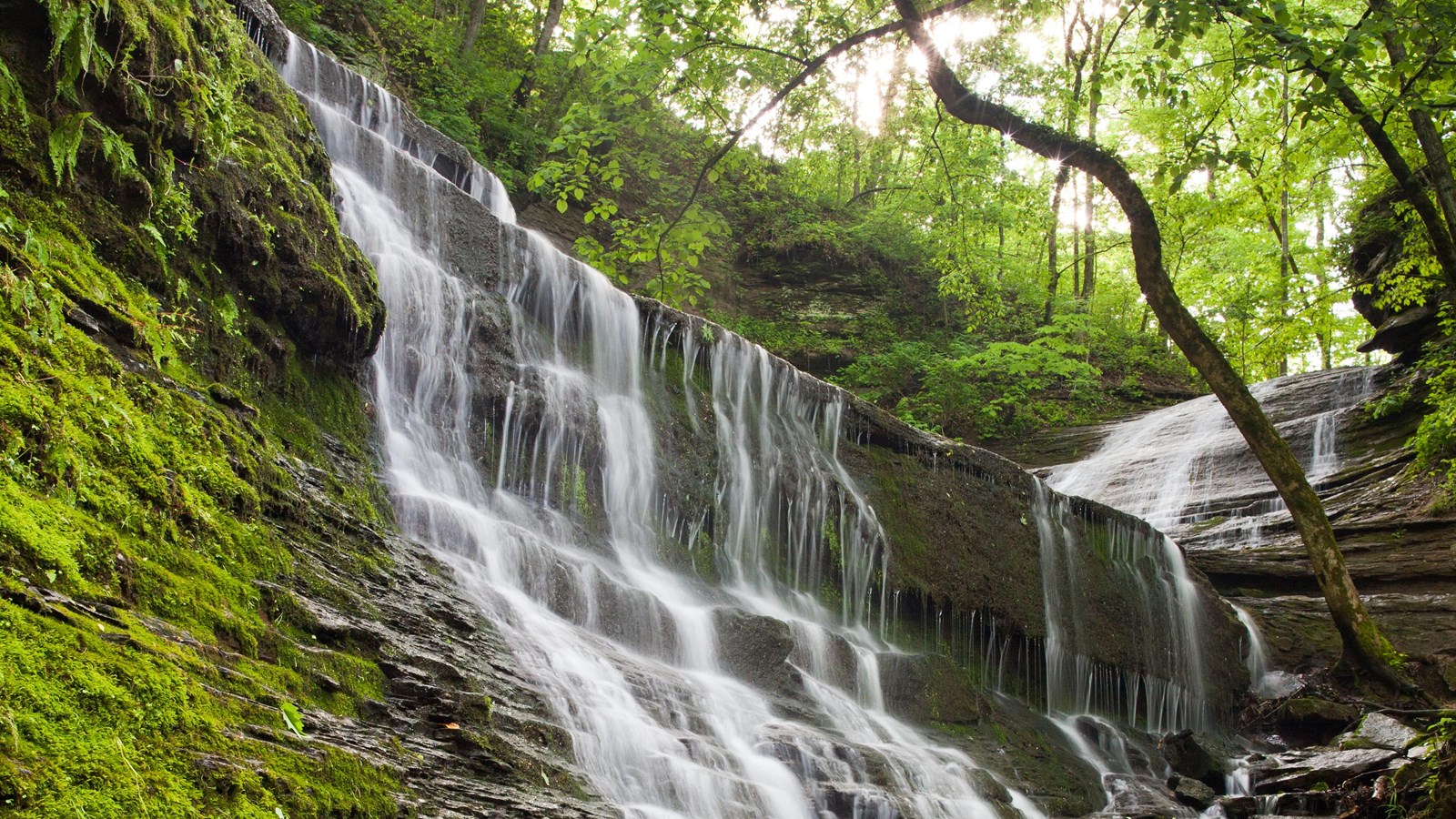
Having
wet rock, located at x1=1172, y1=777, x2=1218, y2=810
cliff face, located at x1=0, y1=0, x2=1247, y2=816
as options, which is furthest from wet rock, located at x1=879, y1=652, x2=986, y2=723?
wet rock, located at x1=1172, y1=777, x2=1218, y2=810

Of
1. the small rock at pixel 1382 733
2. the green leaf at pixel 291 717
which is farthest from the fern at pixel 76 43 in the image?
the small rock at pixel 1382 733

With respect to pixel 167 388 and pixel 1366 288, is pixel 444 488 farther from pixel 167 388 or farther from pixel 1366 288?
pixel 1366 288

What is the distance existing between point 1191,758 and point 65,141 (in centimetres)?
1179

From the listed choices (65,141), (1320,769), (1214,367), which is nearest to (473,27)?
(1214,367)

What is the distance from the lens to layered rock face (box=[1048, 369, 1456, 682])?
44.5 feet

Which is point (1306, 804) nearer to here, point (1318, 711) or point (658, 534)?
point (1318, 711)

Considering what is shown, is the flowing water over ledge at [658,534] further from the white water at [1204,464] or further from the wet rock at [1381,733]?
the white water at [1204,464]

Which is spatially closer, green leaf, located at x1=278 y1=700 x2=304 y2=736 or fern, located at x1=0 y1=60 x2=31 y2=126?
green leaf, located at x1=278 y1=700 x2=304 y2=736

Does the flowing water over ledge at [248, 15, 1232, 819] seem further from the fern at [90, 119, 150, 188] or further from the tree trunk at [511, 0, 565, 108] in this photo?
the tree trunk at [511, 0, 565, 108]

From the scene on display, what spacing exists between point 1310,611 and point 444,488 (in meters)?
13.0

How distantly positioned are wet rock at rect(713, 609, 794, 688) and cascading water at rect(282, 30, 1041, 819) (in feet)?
0.46

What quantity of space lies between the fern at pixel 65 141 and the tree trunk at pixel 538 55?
16.4m

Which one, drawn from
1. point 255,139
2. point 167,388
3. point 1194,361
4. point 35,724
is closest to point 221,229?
point 255,139

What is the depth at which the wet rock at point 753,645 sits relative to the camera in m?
8.23
